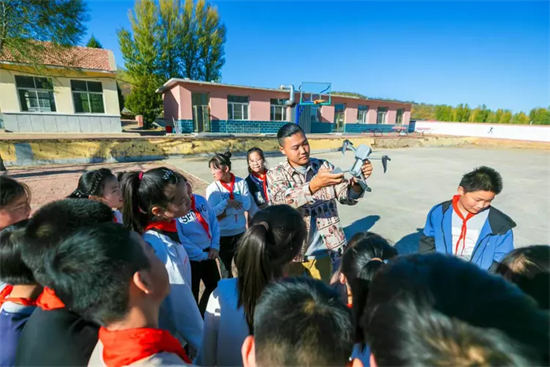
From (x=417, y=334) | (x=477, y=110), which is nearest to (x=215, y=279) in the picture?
(x=417, y=334)

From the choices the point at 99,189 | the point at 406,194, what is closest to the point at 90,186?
the point at 99,189

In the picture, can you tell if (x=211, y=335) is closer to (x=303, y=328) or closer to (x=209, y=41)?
(x=303, y=328)

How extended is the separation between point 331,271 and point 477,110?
1913 inches

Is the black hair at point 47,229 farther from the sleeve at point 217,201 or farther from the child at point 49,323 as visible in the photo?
the sleeve at point 217,201

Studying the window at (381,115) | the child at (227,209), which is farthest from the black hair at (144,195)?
the window at (381,115)

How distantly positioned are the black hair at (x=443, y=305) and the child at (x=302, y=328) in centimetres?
10

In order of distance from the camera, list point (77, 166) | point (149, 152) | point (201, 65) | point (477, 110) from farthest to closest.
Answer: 1. point (477, 110)
2. point (201, 65)
3. point (149, 152)
4. point (77, 166)

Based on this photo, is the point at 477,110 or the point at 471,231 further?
the point at 477,110

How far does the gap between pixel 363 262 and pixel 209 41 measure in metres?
30.9

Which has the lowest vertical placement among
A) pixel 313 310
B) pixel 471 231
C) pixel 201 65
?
pixel 471 231

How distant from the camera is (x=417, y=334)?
1.79 feet

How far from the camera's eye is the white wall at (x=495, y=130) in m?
27.1

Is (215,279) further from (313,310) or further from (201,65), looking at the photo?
(201,65)

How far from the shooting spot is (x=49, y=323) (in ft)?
3.34
